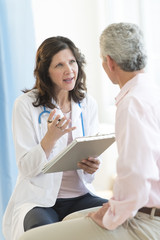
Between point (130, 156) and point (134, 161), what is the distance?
0.02 meters

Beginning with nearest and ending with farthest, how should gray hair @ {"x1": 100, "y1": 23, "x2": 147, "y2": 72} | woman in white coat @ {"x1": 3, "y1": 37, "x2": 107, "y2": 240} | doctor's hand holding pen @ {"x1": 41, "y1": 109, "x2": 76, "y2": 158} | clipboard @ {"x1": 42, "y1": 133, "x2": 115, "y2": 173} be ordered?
gray hair @ {"x1": 100, "y1": 23, "x2": 147, "y2": 72} < clipboard @ {"x1": 42, "y1": 133, "x2": 115, "y2": 173} < doctor's hand holding pen @ {"x1": 41, "y1": 109, "x2": 76, "y2": 158} < woman in white coat @ {"x1": 3, "y1": 37, "x2": 107, "y2": 240}

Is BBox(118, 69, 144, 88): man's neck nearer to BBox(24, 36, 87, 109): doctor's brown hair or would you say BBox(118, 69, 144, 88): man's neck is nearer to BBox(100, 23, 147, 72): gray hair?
BBox(100, 23, 147, 72): gray hair

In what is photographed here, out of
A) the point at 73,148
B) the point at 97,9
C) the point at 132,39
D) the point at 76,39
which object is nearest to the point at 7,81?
the point at 76,39

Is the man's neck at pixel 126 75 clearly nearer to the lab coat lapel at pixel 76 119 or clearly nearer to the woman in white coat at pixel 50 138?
the woman in white coat at pixel 50 138

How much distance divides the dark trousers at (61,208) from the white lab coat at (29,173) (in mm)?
34

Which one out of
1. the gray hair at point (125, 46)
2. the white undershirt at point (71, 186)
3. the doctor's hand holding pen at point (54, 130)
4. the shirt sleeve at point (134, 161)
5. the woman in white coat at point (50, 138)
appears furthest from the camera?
the white undershirt at point (71, 186)

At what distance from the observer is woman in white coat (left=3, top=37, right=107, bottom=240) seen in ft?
5.64

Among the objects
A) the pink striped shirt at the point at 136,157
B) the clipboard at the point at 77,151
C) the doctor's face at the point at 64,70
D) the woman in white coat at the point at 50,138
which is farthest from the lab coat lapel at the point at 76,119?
the pink striped shirt at the point at 136,157

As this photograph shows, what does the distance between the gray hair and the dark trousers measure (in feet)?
2.43

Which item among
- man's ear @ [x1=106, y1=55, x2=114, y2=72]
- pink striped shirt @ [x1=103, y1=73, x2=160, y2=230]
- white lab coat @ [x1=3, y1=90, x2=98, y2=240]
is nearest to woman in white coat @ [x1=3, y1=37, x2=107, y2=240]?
white lab coat @ [x1=3, y1=90, x2=98, y2=240]

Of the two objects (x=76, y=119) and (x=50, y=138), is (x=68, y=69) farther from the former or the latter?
(x=50, y=138)

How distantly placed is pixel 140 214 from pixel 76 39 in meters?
2.13

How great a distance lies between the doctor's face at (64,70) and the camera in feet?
6.22

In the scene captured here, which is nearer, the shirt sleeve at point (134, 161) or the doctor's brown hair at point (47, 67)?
the shirt sleeve at point (134, 161)
